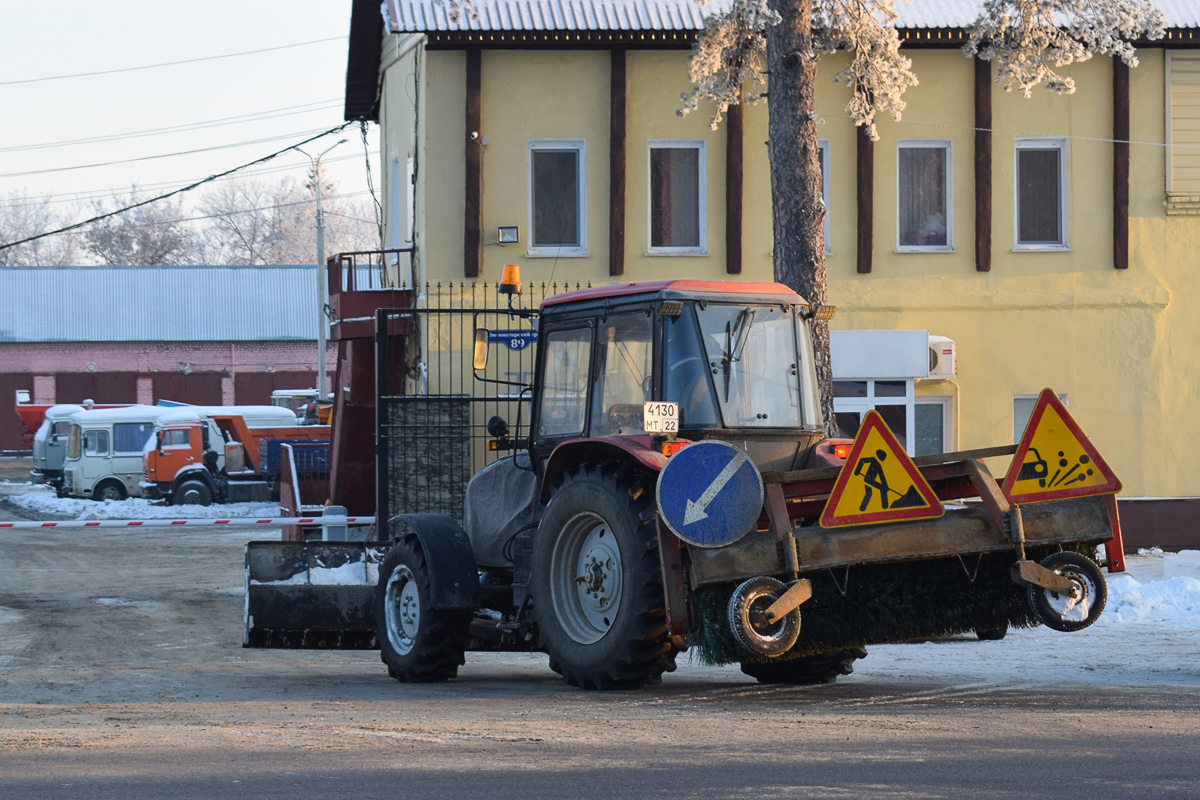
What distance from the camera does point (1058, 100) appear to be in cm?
2047

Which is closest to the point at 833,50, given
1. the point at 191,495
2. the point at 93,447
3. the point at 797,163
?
the point at 797,163

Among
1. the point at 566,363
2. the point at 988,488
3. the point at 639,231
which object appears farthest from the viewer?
the point at 639,231

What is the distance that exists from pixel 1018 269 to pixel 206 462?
18.4 meters

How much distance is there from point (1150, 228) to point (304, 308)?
42.4 metres

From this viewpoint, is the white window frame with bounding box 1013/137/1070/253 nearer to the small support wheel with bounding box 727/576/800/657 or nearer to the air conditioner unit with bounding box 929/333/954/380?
the air conditioner unit with bounding box 929/333/954/380

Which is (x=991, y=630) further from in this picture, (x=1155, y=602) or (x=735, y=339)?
(x=1155, y=602)

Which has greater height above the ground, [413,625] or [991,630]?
[991,630]

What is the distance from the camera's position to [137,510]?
3105cm

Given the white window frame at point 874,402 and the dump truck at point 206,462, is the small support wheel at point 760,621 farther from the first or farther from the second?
the dump truck at point 206,462

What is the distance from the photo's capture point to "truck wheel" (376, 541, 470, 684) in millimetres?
9891

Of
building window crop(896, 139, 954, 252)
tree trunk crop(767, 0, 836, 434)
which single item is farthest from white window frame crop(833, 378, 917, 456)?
tree trunk crop(767, 0, 836, 434)

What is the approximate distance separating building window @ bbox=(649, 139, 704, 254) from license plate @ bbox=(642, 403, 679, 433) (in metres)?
12.2

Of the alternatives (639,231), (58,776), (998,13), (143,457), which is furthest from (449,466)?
(143,457)

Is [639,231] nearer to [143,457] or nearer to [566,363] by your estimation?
[566,363]
